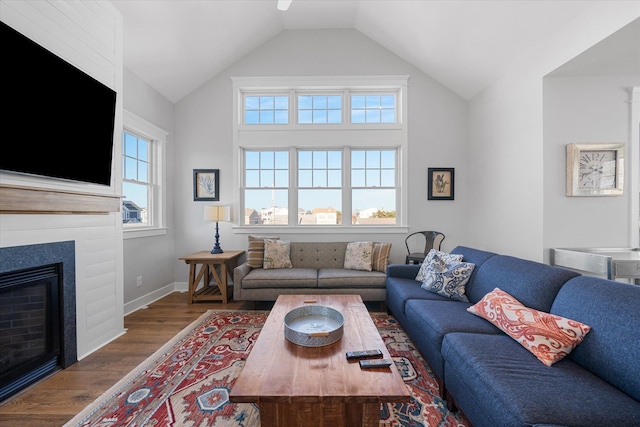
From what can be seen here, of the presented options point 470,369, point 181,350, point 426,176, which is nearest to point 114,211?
point 181,350

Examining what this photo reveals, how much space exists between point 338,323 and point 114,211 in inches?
91.9

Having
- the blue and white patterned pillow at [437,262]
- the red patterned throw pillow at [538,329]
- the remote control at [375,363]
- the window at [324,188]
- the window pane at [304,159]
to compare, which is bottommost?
the remote control at [375,363]

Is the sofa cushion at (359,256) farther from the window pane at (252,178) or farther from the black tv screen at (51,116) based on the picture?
the black tv screen at (51,116)

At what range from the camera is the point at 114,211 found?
8.39 ft

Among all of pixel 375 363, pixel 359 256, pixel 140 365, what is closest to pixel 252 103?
pixel 359 256

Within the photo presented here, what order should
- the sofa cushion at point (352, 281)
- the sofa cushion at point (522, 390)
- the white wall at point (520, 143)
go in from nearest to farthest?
the sofa cushion at point (522, 390) → the white wall at point (520, 143) → the sofa cushion at point (352, 281)

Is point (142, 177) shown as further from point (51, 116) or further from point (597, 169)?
point (597, 169)

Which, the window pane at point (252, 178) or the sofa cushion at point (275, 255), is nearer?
the sofa cushion at point (275, 255)

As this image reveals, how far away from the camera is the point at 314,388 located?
1.20m

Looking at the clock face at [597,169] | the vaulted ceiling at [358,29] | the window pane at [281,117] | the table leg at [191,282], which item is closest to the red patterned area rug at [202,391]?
the table leg at [191,282]

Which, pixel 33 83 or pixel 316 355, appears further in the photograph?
pixel 33 83

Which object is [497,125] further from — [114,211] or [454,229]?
[114,211]

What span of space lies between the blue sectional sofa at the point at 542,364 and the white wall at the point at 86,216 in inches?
110

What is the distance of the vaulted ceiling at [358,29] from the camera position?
2684 millimetres
